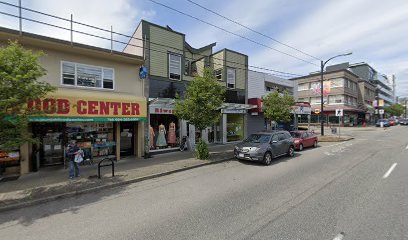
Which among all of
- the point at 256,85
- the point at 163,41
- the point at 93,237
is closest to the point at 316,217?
the point at 93,237

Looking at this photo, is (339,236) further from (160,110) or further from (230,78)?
(230,78)

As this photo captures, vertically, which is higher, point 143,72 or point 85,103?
point 143,72

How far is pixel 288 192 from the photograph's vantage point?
659cm

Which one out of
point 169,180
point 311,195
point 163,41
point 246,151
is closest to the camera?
point 311,195

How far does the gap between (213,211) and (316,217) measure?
2359 millimetres

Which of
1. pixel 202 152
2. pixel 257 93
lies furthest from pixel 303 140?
pixel 202 152

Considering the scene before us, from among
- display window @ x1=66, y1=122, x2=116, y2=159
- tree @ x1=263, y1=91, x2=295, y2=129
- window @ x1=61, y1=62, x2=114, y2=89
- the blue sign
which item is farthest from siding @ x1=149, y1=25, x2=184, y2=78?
tree @ x1=263, y1=91, x2=295, y2=129

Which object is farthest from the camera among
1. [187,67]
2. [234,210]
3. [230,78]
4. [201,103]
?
Answer: [230,78]

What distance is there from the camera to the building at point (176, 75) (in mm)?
13430

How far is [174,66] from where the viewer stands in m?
14.6

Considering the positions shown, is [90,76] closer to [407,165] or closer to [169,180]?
[169,180]

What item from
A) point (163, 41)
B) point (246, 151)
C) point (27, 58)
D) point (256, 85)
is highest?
point (163, 41)

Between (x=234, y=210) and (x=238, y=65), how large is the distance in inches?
594

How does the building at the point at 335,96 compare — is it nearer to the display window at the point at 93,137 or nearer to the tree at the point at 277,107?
the tree at the point at 277,107
